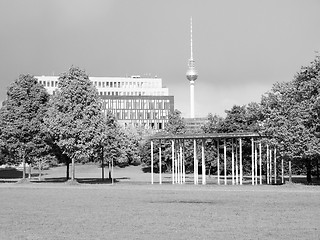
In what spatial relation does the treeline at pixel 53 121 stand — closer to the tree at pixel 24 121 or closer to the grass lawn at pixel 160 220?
the tree at pixel 24 121

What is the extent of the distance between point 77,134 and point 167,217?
44.2 metres

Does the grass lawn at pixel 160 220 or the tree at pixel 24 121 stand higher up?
the tree at pixel 24 121

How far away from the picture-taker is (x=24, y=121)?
76562 mm

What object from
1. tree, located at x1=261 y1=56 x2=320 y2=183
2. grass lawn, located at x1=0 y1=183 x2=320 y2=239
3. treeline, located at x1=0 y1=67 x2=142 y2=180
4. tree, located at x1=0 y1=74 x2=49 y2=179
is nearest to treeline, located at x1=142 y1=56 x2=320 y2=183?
tree, located at x1=261 y1=56 x2=320 y2=183

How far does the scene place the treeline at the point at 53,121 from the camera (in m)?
73.8

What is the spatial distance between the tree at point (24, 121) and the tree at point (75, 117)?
2246mm

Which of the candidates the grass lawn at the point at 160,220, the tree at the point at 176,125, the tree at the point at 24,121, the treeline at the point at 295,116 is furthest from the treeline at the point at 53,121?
the tree at the point at 176,125

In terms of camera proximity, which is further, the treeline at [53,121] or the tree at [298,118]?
the treeline at [53,121]

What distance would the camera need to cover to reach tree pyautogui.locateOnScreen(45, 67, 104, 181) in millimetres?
73500

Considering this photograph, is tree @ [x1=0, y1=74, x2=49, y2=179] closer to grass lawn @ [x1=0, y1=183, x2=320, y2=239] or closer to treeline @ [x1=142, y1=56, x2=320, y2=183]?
treeline @ [x1=142, y1=56, x2=320, y2=183]

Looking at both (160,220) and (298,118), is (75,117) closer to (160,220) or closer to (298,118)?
(298,118)

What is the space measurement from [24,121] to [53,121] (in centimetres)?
489

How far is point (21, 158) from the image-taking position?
79.1 m

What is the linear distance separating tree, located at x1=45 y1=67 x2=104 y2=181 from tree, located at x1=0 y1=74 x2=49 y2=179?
2.25 meters
